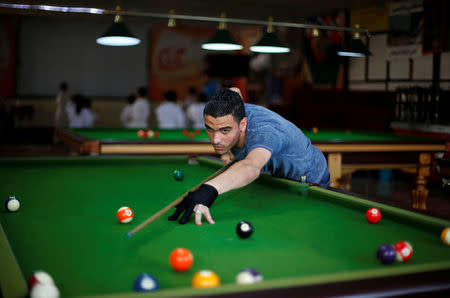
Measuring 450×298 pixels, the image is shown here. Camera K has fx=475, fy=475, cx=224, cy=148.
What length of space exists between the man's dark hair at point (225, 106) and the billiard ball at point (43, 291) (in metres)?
Result: 1.30

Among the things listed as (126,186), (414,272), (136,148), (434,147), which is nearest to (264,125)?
(126,186)

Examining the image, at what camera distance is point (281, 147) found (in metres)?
2.36

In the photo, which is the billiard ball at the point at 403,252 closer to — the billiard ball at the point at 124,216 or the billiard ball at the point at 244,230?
the billiard ball at the point at 244,230

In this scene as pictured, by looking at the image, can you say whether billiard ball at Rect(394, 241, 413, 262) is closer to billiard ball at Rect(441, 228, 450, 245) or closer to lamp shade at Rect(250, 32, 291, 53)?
billiard ball at Rect(441, 228, 450, 245)

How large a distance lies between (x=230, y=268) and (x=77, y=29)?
1175 centimetres

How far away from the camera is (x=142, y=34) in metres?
12.3

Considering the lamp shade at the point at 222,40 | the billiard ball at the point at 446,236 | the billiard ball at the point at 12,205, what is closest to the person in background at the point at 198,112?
the lamp shade at the point at 222,40

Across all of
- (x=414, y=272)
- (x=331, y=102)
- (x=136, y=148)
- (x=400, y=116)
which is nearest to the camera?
(x=414, y=272)

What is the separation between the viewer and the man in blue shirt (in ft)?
5.98

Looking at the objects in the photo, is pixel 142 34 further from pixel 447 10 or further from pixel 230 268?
pixel 230 268

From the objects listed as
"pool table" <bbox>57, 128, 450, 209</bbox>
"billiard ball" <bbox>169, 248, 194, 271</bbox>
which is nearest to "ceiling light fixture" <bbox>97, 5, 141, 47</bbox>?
"pool table" <bbox>57, 128, 450, 209</bbox>

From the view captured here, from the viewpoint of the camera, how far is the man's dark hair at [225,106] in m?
2.14

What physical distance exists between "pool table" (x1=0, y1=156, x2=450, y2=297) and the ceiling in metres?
7.04

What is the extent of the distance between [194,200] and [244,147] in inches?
30.2
